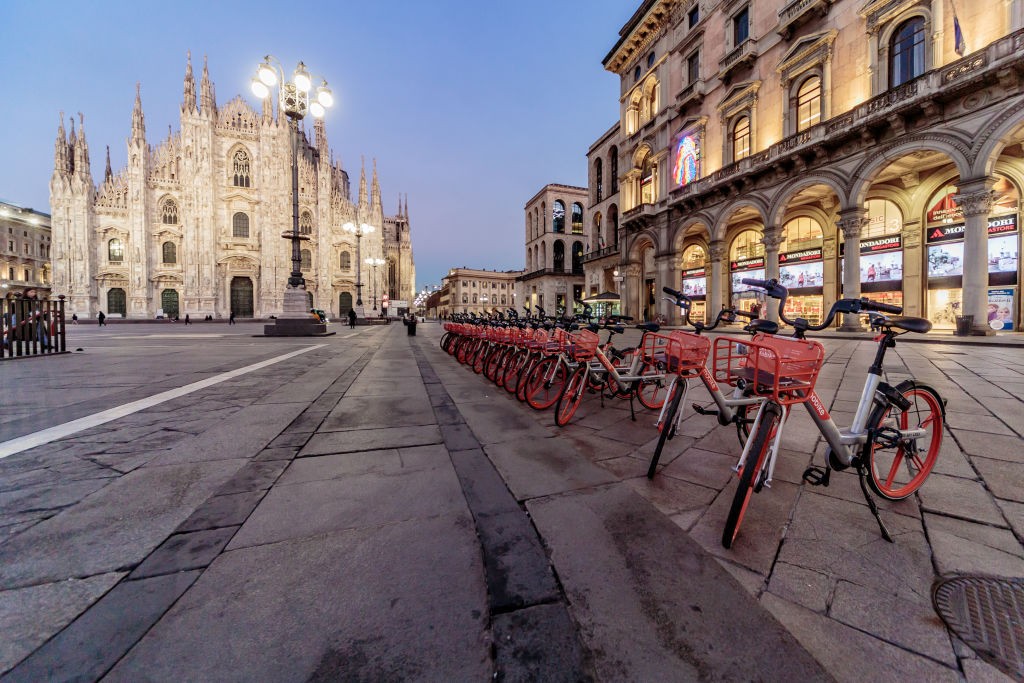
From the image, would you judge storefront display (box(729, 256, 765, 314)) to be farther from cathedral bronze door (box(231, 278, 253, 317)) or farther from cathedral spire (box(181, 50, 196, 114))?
cathedral spire (box(181, 50, 196, 114))

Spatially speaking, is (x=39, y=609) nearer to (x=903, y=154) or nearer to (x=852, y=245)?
(x=852, y=245)

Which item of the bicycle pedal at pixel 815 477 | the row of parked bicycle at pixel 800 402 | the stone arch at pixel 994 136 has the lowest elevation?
the bicycle pedal at pixel 815 477

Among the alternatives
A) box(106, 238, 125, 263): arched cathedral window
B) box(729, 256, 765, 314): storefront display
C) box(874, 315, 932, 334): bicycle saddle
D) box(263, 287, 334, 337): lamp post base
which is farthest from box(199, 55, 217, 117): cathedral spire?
box(874, 315, 932, 334): bicycle saddle

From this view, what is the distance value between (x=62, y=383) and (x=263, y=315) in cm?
3815

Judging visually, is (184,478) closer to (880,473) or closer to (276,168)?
(880,473)

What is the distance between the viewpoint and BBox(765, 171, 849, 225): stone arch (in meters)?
14.1

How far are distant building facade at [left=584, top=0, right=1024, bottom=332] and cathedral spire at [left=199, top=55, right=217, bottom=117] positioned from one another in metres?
39.4

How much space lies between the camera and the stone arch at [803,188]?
1414cm

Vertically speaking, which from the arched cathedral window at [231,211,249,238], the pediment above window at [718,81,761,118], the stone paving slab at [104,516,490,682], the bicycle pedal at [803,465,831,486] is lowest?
the stone paving slab at [104,516,490,682]

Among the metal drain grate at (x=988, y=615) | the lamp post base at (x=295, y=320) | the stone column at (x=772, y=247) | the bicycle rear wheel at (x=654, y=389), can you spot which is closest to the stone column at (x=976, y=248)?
the stone column at (x=772, y=247)

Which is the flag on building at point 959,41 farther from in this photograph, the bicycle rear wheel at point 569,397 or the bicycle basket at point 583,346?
the bicycle rear wheel at point 569,397

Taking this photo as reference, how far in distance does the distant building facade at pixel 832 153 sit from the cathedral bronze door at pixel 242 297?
37317 mm

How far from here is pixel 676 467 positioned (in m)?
2.72

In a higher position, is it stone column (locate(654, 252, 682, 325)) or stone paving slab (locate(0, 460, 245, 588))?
stone column (locate(654, 252, 682, 325))
